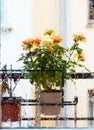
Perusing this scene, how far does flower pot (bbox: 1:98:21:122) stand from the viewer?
80.7 inches

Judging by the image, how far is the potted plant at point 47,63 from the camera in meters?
2.17

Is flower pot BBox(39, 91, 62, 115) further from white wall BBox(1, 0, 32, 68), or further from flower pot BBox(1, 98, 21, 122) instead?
white wall BBox(1, 0, 32, 68)

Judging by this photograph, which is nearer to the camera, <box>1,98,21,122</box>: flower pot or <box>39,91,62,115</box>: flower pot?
<box>1,98,21,122</box>: flower pot

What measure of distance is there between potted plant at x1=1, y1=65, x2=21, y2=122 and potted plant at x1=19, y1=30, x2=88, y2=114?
0.33ft

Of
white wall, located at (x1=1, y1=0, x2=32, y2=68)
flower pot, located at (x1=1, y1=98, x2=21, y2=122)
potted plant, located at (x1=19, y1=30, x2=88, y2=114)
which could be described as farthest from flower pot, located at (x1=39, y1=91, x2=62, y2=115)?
white wall, located at (x1=1, y1=0, x2=32, y2=68)

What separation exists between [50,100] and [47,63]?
199 mm

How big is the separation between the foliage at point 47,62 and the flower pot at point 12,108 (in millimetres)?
149

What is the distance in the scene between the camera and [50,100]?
86.4 inches

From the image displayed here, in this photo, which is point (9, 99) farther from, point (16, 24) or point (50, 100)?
point (16, 24)

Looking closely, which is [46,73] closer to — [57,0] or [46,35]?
[46,35]

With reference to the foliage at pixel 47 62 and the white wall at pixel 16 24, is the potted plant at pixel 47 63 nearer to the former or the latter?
the foliage at pixel 47 62

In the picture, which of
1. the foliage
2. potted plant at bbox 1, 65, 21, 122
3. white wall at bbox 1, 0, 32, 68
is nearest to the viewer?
potted plant at bbox 1, 65, 21, 122

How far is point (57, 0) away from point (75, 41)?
1.45 metres

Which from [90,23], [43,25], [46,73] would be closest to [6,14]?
[43,25]
